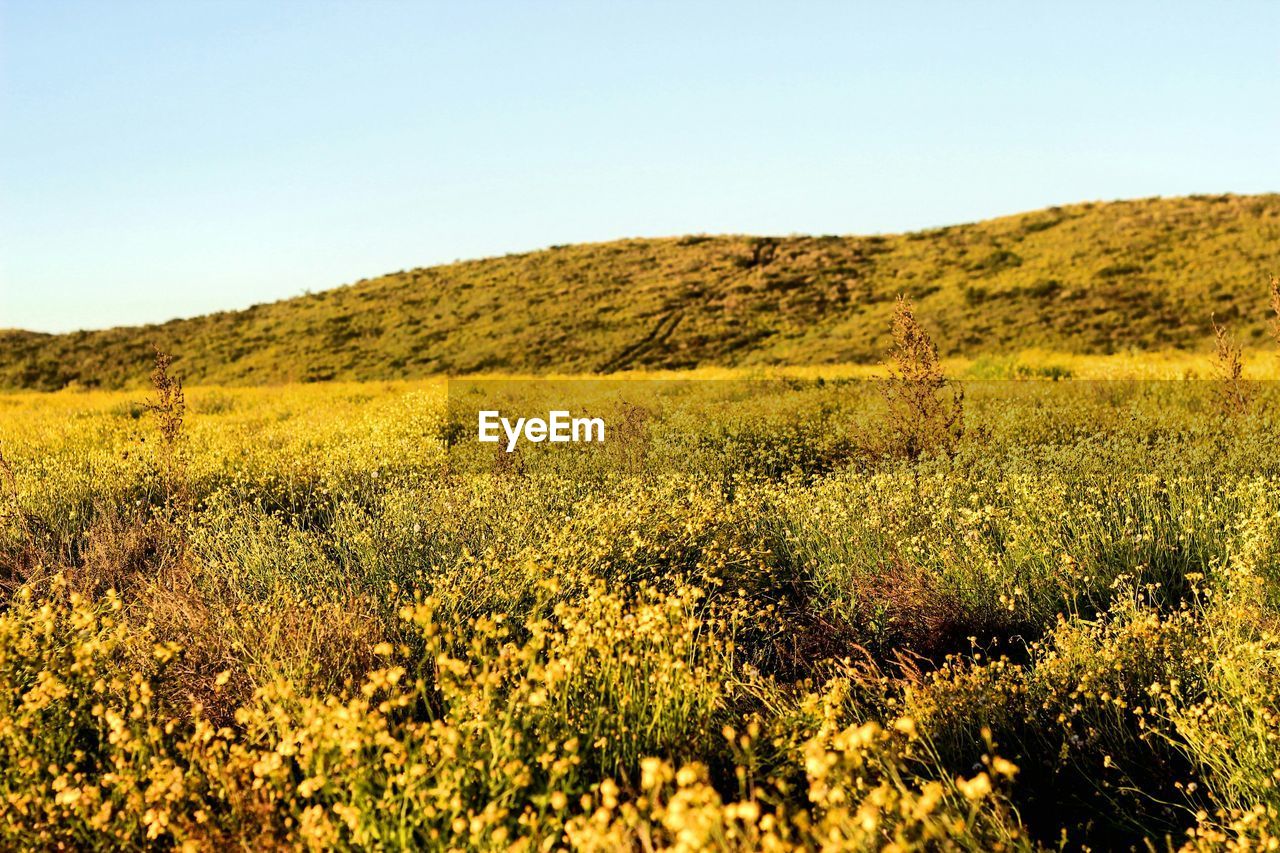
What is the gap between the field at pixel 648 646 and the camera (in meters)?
2.37

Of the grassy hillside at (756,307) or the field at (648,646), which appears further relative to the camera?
the grassy hillside at (756,307)

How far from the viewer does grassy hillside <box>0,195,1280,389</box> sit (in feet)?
90.4

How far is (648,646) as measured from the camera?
3051 mm

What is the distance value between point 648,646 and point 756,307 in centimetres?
3136

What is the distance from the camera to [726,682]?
11.5 feet

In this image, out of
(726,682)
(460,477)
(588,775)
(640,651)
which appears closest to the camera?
(588,775)

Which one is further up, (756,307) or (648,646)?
(756,307)

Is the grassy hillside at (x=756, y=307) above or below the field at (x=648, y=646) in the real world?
above

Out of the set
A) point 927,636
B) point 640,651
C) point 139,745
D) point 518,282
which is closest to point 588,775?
point 640,651

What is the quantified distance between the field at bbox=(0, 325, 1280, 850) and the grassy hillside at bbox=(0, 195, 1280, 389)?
62.5 feet

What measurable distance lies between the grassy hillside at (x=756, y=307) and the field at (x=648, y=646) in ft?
62.5

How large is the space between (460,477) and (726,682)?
16.7 feet

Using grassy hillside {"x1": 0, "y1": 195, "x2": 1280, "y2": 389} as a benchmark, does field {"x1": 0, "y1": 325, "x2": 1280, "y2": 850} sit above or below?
below

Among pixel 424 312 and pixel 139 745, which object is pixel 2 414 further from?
pixel 424 312
